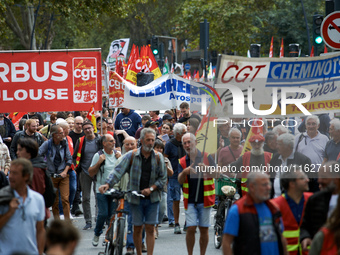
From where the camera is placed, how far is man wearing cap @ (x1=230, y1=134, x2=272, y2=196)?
8594mm

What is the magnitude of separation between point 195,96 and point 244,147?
97cm

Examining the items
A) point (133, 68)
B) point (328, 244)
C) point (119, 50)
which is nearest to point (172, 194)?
point (328, 244)

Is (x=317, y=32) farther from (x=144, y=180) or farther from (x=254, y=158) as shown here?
(x=144, y=180)

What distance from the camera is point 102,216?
10172mm

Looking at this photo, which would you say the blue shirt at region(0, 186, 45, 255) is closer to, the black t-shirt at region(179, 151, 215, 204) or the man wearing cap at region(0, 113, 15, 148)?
the black t-shirt at region(179, 151, 215, 204)

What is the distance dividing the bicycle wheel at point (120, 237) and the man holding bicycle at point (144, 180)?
267mm

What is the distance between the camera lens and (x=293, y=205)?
20.8ft

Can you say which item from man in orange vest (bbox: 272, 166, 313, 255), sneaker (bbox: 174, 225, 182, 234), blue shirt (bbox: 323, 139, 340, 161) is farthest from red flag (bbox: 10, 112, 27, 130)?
man in orange vest (bbox: 272, 166, 313, 255)

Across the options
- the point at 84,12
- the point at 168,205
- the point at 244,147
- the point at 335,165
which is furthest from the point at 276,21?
the point at 335,165

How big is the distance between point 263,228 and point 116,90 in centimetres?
1000

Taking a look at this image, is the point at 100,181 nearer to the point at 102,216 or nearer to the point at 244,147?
the point at 102,216

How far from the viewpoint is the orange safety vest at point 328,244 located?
16.6 ft

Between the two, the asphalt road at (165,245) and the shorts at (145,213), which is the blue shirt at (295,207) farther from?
the asphalt road at (165,245)

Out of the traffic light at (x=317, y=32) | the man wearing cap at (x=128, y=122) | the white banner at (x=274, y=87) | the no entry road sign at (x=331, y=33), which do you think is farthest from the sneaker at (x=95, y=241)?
the traffic light at (x=317, y=32)
